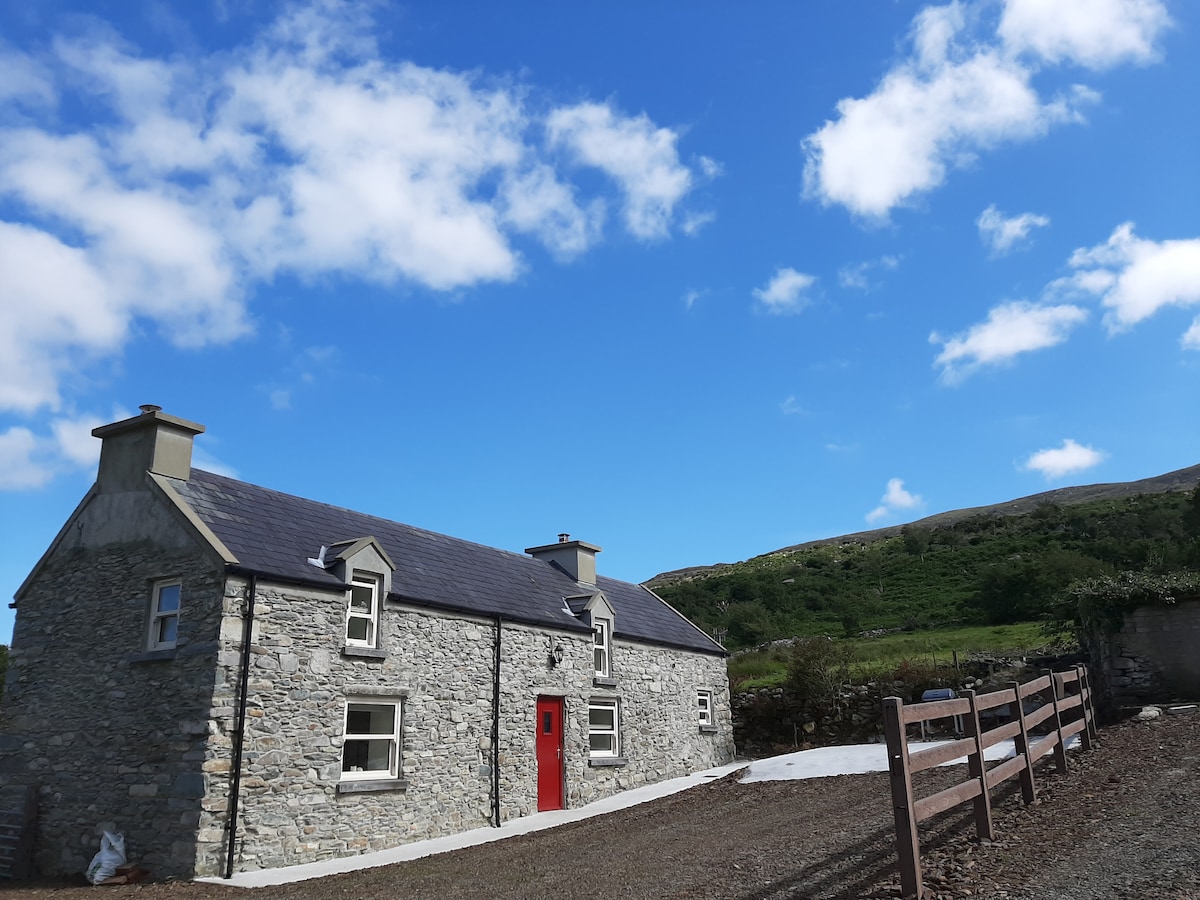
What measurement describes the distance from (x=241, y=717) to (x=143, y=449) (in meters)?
4.99

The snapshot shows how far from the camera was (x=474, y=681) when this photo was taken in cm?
1598

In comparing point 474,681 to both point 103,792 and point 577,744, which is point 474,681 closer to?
point 577,744

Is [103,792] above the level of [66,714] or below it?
below

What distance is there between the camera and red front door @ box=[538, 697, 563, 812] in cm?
1722

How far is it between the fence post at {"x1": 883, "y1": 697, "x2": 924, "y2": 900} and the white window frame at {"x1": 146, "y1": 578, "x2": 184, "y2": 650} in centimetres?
1079

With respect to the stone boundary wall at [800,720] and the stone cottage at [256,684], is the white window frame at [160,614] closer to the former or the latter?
the stone cottage at [256,684]

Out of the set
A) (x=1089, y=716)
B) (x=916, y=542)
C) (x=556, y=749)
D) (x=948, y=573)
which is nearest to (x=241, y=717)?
(x=556, y=749)

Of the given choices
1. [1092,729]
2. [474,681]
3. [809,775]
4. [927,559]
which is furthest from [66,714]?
[927,559]

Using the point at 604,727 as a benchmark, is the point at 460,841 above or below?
below

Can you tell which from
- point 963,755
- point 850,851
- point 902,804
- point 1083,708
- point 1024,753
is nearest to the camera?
point 902,804

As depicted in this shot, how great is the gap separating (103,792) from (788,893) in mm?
10703

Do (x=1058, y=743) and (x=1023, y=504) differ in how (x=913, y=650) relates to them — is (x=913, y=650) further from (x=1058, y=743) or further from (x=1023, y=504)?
(x=1023, y=504)

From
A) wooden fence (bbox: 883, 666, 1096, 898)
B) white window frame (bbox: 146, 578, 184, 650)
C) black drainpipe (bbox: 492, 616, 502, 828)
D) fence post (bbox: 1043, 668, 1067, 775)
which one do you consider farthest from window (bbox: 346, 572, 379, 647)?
fence post (bbox: 1043, 668, 1067, 775)

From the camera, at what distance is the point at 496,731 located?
53.1 feet
